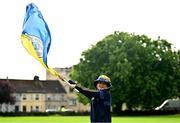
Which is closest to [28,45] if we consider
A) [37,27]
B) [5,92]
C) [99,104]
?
[37,27]

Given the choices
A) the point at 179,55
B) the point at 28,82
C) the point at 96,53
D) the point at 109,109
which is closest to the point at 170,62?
the point at 179,55

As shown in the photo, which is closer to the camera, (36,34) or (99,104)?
(99,104)

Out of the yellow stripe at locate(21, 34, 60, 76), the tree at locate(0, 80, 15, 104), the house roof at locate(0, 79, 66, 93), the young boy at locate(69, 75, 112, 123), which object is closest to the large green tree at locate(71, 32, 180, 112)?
the tree at locate(0, 80, 15, 104)

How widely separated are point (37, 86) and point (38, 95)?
241 centimetres

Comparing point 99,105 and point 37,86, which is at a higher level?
point 37,86

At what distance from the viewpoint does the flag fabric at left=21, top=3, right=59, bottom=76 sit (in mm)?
12500

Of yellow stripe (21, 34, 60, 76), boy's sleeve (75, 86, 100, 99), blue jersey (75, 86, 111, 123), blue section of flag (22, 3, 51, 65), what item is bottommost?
blue jersey (75, 86, 111, 123)

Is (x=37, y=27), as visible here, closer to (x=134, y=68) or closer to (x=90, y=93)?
(x=90, y=93)

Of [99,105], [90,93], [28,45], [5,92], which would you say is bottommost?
[99,105]

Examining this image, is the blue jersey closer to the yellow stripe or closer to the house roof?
the yellow stripe

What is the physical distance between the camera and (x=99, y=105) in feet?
37.3

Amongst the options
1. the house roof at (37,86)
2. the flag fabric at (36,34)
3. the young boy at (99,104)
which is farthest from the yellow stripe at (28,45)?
the house roof at (37,86)

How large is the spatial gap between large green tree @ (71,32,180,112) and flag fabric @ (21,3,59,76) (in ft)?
195

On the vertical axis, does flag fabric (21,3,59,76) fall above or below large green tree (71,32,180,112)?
below
